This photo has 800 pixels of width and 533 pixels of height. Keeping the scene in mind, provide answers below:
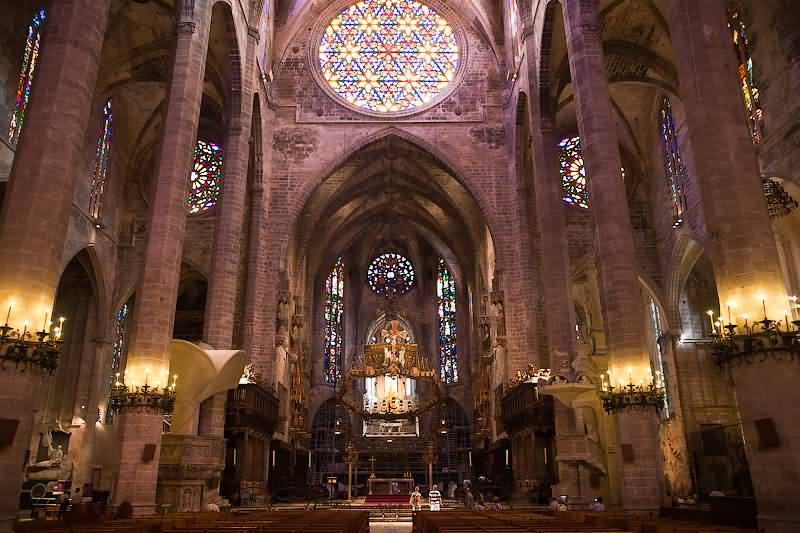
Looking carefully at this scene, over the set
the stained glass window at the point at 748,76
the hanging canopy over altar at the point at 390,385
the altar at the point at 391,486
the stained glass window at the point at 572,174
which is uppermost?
the stained glass window at the point at 572,174

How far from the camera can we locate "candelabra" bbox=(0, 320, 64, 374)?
9391mm

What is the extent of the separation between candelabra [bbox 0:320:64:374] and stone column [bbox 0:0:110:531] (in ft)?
0.46

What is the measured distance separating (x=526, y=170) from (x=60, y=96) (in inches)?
771

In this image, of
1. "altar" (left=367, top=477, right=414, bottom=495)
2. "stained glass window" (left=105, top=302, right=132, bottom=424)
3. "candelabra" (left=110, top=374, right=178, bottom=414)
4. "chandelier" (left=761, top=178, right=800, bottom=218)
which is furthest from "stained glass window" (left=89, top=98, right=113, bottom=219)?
"chandelier" (left=761, top=178, right=800, bottom=218)

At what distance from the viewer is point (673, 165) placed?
25.5m

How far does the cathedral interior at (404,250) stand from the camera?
34.5ft

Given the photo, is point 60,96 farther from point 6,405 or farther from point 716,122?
point 716,122

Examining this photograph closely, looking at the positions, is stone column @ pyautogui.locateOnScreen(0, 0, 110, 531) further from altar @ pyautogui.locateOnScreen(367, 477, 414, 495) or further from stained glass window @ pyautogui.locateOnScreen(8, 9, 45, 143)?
altar @ pyautogui.locateOnScreen(367, 477, 414, 495)

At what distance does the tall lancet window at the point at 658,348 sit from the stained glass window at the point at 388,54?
45.6 ft

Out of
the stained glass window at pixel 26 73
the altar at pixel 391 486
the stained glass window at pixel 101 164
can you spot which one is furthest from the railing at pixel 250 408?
the stained glass window at pixel 26 73

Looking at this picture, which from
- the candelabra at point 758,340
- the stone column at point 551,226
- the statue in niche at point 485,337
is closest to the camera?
the candelabra at point 758,340

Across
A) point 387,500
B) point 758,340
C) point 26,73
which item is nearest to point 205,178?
point 26,73

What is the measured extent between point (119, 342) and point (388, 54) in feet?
60.5

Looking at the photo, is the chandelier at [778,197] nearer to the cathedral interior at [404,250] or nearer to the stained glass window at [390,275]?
the cathedral interior at [404,250]
